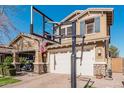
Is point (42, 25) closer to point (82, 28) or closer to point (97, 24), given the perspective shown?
point (97, 24)

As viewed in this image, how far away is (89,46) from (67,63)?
2.67m

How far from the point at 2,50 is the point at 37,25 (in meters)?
13.2

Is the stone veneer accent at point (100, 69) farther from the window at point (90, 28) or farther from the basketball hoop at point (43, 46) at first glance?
the basketball hoop at point (43, 46)

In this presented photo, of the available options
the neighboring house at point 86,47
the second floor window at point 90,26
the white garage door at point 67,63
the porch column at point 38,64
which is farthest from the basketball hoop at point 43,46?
the second floor window at point 90,26

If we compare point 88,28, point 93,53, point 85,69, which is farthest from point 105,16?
point 85,69

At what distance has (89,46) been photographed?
48.3 ft

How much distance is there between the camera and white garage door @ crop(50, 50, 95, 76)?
47.9 ft

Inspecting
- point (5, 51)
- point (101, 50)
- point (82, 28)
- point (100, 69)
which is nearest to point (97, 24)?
point (82, 28)

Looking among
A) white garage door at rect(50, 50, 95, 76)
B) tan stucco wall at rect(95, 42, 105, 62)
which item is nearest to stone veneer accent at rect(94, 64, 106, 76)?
tan stucco wall at rect(95, 42, 105, 62)

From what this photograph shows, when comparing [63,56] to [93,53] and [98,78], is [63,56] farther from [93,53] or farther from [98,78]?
[98,78]

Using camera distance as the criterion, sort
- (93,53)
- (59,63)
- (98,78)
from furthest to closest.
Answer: (59,63) < (93,53) < (98,78)

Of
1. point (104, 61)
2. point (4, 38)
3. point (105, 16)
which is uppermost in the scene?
point (105, 16)

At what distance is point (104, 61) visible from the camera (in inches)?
550

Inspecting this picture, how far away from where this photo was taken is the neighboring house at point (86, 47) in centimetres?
1415
